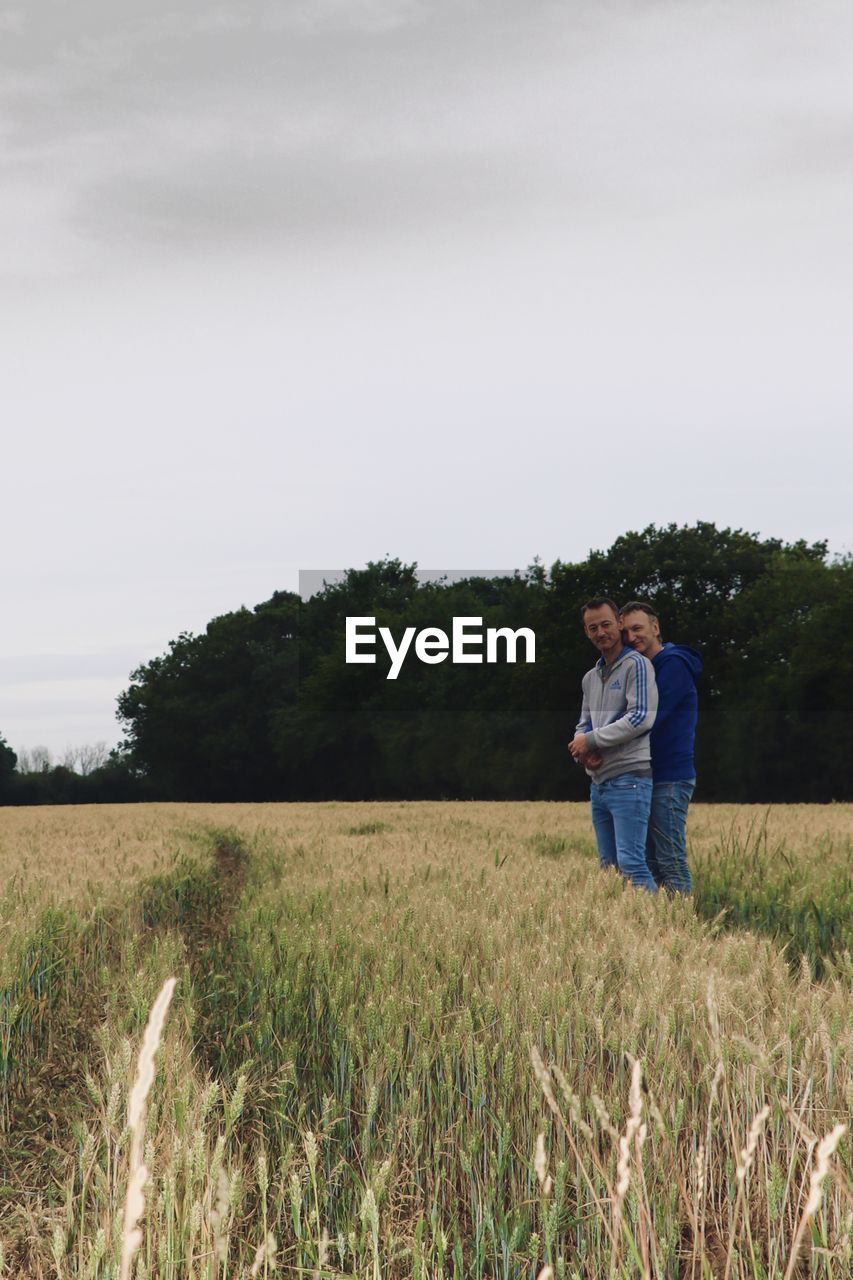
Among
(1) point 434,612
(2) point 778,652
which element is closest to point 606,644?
(2) point 778,652

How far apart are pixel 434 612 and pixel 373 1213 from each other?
50.5 meters

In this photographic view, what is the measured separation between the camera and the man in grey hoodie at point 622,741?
20.9 ft

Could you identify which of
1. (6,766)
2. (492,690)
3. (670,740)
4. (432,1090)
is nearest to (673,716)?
(670,740)

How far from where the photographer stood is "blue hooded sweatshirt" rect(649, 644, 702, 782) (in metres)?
6.74

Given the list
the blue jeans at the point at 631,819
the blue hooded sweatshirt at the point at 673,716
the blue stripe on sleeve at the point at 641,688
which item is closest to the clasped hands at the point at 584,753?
the blue jeans at the point at 631,819

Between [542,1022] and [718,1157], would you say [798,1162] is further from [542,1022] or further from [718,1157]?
[542,1022]

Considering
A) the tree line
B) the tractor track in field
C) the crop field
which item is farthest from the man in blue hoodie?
the tree line

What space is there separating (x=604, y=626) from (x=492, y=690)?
131ft

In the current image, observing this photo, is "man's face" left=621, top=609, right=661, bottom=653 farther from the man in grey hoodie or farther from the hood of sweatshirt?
the man in grey hoodie

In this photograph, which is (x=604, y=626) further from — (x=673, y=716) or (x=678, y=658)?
(x=673, y=716)

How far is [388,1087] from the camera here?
3.44 m

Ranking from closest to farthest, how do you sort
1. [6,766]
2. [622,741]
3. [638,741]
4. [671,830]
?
1. [622,741]
2. [638,741]
3. [671,830]
4. [6,766]

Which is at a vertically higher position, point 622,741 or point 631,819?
point 622,741

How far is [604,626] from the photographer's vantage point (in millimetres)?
6504
